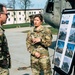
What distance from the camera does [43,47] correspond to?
5.88 meters

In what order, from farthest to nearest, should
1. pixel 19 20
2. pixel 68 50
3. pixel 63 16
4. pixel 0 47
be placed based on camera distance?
pixel 19 20
pixel 63 16
pixel 68 50
pixel 0 47

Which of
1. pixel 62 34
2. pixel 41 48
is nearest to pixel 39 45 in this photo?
pixel 41 48

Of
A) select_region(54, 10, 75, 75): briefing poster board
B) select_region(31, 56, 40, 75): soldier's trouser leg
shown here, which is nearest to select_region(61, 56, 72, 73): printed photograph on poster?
select_region(54, 10, 75, 75): briefing poster board

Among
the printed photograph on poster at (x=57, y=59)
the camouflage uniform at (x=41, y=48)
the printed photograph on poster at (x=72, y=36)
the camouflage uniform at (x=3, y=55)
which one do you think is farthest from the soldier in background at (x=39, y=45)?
the camouflage uniform at (x=3, y=55)

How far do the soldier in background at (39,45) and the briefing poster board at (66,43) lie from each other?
0.43 metres

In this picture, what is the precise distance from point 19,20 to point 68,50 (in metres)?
101

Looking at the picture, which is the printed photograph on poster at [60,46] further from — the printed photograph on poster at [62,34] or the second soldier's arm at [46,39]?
the second soldier's arm at [46,39]

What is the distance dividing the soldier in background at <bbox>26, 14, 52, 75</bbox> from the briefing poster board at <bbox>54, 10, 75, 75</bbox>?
433 millimetres

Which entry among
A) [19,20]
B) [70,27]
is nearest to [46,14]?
[70,27]

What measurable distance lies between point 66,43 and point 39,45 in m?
0.92

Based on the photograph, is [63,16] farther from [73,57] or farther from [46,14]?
[46,14]

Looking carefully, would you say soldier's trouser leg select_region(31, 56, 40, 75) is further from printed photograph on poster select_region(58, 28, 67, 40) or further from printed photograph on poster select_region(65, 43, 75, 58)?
printed photograph on poster select_region(65, 43, 75, 58)

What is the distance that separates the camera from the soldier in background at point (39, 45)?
580cm

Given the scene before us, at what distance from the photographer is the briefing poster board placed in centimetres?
491
